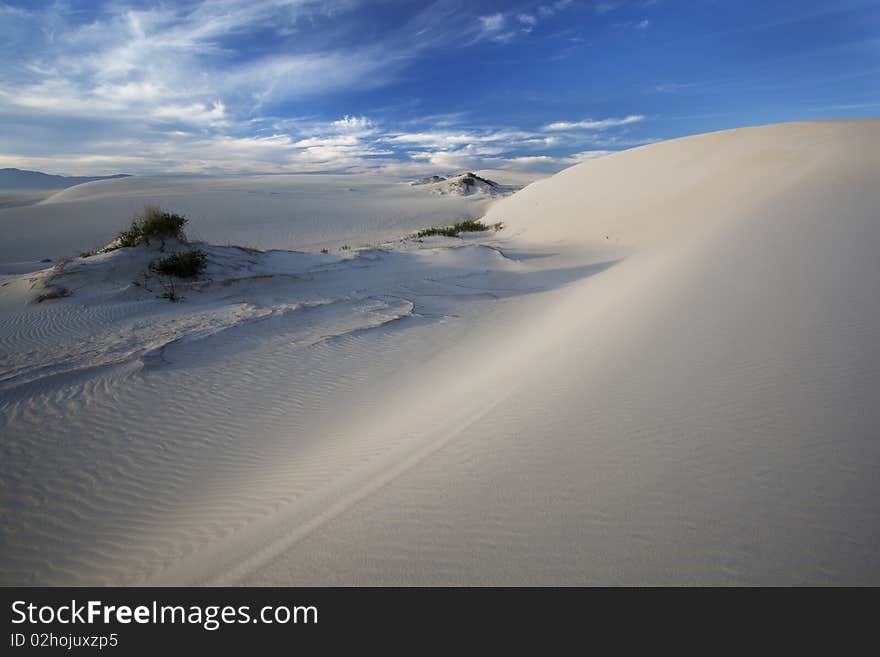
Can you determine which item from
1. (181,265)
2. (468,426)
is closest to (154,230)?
(181,265)

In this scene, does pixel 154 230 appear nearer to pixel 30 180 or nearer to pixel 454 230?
pixel 454 230

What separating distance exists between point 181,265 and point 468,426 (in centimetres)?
710

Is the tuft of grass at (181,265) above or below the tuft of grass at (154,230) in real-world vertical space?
below

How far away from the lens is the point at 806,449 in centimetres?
222

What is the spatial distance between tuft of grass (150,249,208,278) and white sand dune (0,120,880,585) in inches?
24.2

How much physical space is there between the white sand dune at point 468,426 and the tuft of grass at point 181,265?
0.61 metres

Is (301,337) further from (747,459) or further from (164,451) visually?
(747,459)

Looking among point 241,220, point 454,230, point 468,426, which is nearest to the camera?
point 468,426

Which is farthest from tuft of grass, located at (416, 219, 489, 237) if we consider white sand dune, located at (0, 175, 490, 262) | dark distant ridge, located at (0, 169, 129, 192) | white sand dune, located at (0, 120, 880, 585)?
dark distant ridge, located at (0, 169, 129, 192)

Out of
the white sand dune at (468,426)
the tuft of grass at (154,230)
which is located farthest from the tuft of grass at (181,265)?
the tuft of grass at (154,230)

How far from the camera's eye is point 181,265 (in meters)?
7.84

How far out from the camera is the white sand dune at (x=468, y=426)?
1914mm

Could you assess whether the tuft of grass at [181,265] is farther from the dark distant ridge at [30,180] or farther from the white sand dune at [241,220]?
the dark distant ridge at [30,180]
